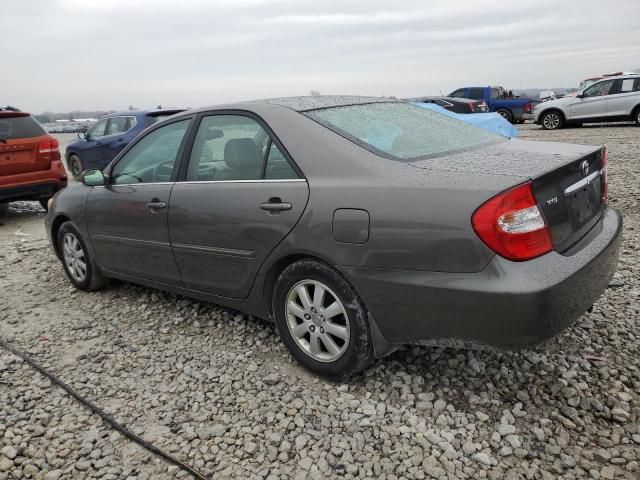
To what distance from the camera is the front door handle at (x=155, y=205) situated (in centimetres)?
358

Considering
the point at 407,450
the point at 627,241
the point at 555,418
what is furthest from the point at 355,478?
the point at 627,241

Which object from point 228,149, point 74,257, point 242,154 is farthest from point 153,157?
point 74,257

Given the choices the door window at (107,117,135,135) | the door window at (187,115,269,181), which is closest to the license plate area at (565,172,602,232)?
the door window at (187,115,269,181)

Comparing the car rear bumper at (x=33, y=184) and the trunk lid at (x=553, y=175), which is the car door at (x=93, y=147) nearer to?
the car rear bumper at (x=33, y=184)

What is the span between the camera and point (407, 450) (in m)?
2.39

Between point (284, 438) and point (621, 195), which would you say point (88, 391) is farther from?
point (621, 195)

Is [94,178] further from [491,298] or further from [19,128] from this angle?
[19,128]

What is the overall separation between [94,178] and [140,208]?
647 millimetres

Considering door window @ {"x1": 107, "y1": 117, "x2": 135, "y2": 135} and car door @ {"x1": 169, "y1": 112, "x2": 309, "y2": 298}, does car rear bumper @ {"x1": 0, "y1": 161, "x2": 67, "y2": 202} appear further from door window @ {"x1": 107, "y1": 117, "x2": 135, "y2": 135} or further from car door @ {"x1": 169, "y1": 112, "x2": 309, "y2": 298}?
car door @ {"x1": 169, "y1": 112, "x2": 309, "y2": 298}

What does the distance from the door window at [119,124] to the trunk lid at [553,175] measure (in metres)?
9.42

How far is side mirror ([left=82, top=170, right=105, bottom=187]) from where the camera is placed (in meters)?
4.13

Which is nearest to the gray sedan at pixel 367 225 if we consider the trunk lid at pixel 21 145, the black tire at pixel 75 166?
the trunk lid at pixel 21 145

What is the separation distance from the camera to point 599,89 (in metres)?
17.0

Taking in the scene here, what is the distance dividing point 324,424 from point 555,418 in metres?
1.09
